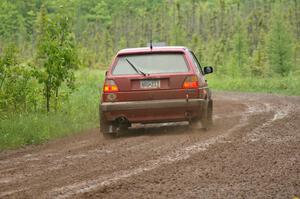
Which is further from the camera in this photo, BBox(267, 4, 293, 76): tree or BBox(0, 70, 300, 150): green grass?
BBox(267, 4, 293, 76): tree

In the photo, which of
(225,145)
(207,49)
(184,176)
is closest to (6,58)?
(225,145)

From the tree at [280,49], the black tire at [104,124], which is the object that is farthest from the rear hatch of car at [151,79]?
the tree at [280,49]

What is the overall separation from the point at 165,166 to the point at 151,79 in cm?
392

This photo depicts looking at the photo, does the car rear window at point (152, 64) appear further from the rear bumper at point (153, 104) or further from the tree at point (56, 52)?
the tree at point (56, 52)

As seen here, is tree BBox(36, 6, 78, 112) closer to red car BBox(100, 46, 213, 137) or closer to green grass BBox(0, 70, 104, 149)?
green grass BBox(0, 70, 104, 149)

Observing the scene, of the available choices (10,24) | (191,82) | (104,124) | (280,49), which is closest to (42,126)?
(104,124)

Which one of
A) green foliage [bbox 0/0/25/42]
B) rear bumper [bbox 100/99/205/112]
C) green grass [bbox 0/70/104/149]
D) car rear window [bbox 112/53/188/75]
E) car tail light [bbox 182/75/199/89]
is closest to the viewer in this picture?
rear bumper [bbox 100/99/205/112]

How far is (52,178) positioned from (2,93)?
22.1 ft

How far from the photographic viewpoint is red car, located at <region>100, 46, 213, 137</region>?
10125mm

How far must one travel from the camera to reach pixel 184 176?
5.77m

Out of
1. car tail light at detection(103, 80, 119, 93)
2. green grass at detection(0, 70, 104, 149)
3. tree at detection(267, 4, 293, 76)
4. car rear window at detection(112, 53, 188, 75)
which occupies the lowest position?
green grass at detection(0, 70, 104, 149)

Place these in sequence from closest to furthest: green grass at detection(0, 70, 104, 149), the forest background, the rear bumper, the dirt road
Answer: the dirt road → the rear bumper → green grass at detection(0, 70, 104, 149) → the forest background

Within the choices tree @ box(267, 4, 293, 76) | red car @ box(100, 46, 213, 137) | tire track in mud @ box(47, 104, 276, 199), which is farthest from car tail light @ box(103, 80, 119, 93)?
tree @ box(267, 4, 293, 76)

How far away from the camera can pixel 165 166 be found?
6.41 meters
